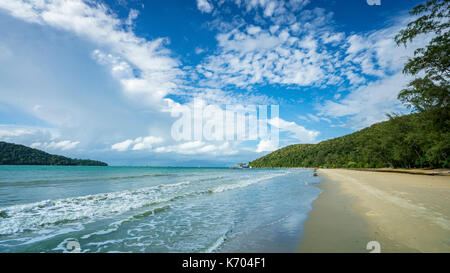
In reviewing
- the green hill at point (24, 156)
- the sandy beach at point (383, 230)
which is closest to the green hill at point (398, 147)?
the sandy beach at point (383, 230)

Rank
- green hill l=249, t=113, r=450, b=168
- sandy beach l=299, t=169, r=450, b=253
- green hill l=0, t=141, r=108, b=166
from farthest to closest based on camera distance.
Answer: green hill l=0, t=141, r=108, b=166, green hill l=249, t=113, r=450, b=168, sandy beach l=299, t=169, r=450, b=253

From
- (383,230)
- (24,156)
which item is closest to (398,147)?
(383,230)

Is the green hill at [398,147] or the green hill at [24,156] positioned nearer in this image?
the green hill at [398,147]

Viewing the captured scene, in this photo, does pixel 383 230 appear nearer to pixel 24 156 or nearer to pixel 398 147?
pixel 398 147

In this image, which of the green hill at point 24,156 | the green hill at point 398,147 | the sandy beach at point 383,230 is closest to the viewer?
the sandy beach at point 383,230

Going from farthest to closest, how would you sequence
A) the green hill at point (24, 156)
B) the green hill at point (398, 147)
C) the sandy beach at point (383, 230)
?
the green hill at point (24, 156) → the green hill at point (398, 147) → the sandy beach at point (383, 230)

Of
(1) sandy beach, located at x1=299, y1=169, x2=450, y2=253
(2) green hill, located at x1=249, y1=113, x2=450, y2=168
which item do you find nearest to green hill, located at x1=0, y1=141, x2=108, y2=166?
(1) sandy beach, located at x1=299, y1=169, x2=450, y2=253

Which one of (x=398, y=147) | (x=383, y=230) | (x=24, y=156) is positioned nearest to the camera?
(x=383, y=230)

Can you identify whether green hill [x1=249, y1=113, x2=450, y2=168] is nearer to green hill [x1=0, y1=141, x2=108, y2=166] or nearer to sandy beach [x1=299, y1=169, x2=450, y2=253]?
sandy beach [x1=299, y1=169, x2=450, y2=253]

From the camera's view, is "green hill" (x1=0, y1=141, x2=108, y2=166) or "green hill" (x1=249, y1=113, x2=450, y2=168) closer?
"green hill" (x1=249, y1=113, x2=450, y2=168)

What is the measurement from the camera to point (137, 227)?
665 centimetres

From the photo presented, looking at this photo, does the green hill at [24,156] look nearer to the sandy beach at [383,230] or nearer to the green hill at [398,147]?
the sandy beach at [383,230]
